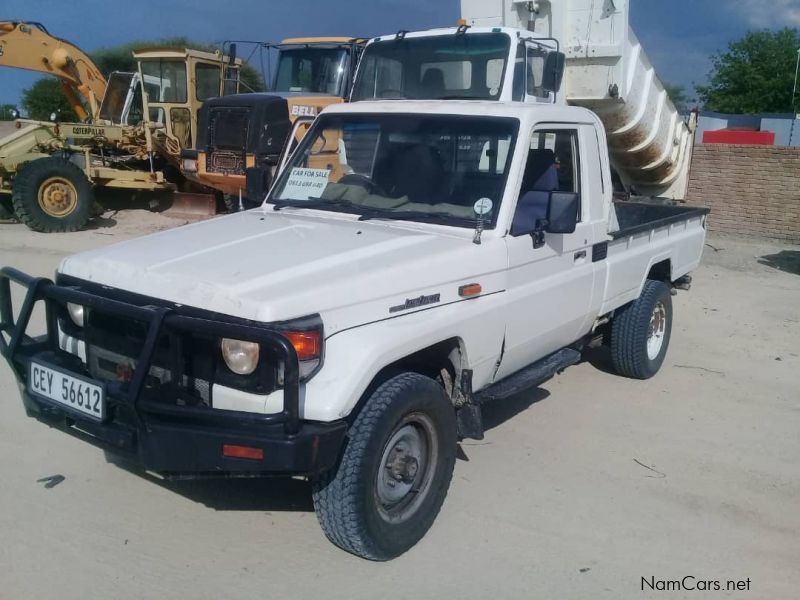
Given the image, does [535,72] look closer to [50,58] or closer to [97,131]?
[97,131]

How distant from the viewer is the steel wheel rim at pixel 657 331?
20.1ft

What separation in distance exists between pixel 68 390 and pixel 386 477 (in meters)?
1.43

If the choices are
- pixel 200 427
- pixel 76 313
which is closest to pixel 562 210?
pixel 200 427

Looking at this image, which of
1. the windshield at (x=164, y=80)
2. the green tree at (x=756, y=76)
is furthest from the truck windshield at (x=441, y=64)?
the green tree at (x=756, y=76)

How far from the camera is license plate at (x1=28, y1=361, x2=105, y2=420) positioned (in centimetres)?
304

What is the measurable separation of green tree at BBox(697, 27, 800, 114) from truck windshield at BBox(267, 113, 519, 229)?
48638 millimetres

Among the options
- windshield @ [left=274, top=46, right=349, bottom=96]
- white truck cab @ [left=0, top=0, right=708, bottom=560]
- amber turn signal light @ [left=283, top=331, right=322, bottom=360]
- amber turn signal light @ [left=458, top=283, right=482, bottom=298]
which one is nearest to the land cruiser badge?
white truck cab @ [left=0, top=0, right=708, bottom=560]

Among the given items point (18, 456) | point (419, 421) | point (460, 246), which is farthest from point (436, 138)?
point (18, 456)

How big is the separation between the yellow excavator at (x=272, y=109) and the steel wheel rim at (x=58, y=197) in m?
2.23

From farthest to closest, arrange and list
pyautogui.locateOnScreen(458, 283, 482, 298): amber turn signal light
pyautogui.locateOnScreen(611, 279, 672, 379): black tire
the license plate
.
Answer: pyautogui.locateOnScreen(611, 279, 672, 379): black tire < pyautogui.locateOnScreen(458, 283, 482, 298): amber turn signal light < the license plate

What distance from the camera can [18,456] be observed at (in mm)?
4250

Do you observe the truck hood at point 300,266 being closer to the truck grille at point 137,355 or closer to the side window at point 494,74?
the truck grille at point 137,355

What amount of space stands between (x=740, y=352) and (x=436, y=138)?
4.17 meters

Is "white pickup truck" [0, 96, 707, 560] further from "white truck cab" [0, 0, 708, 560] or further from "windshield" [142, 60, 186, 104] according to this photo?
"windshield" [142, 60, 186, 104]
